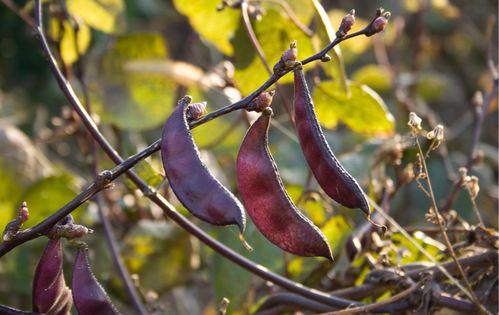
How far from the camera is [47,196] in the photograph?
Result: 3.98 ft

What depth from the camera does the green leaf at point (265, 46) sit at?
106 cm

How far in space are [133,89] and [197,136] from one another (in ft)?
0.52

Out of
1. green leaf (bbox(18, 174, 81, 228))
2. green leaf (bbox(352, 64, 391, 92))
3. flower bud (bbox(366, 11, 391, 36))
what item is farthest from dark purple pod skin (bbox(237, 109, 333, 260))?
green leaf (bbox(352, 64, 391, 92))

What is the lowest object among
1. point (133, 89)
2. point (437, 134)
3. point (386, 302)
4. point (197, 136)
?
point (386, 302)

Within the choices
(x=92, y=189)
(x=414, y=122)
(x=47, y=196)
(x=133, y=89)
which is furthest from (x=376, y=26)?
(x=133, y=89)

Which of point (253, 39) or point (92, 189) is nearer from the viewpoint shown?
point (92, 189)

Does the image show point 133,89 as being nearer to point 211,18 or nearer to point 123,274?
point 211,18

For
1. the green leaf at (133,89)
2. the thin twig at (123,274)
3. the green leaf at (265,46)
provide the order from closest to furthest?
the thin twig at (123,274), the green leaf at (265,46), the green leaf at (133,89)

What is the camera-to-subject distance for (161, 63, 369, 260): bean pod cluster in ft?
2.10

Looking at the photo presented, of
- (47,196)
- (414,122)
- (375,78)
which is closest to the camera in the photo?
(414,122)

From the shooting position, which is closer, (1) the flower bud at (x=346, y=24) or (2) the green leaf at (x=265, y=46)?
(1) the flower bud at (x=346, y=24)

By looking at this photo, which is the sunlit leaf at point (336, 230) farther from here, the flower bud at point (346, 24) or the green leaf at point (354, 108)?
the flower bud at point (346, 24)

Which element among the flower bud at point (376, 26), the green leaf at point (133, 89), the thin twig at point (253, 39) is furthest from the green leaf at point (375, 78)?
the flower bud at point (376, 26)

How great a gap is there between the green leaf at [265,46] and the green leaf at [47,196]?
0.97ft
